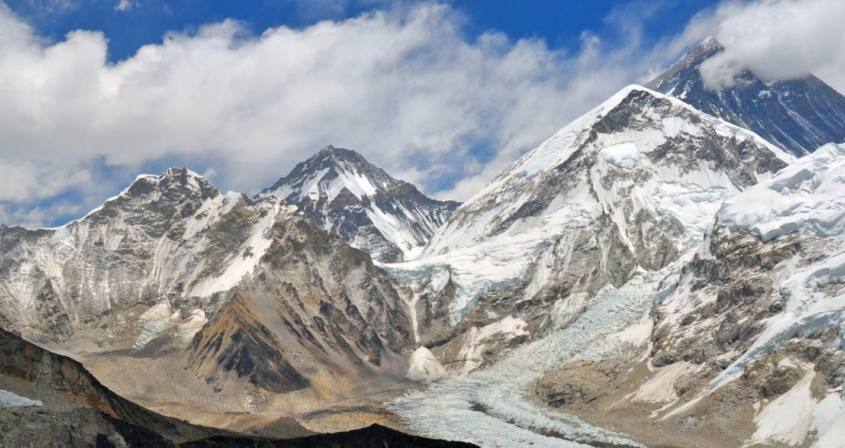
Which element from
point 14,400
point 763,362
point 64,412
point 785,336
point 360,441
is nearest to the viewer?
point 64,412

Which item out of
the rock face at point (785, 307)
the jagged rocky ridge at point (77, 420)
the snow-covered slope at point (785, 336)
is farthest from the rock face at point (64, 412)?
the rock face at point (785, 307)

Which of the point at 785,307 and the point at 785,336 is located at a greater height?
the point at 785,307

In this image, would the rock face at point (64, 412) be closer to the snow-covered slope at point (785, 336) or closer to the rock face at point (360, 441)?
the rock face at point (360, 441)

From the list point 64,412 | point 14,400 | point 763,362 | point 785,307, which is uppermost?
point 14,400

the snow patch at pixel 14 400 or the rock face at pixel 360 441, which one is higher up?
the snow patch at pixel 14 400

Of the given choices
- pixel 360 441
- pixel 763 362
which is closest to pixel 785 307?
pixel 763 362

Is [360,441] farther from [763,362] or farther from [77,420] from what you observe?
[763,362]

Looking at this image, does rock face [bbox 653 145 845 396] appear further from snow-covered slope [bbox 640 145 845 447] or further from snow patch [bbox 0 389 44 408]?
snow patch [bbox 0 389 44 408]

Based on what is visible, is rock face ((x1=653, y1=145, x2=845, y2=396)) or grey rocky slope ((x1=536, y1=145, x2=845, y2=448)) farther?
rock face ((x1=653, y1=145, x2=845, y2=396))

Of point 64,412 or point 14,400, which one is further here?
point 14,400

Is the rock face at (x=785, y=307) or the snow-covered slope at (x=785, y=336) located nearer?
the snow-covered slope at (x=785, y=336)

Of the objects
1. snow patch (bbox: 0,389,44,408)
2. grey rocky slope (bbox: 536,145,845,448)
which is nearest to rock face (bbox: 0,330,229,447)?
snow patch (bbox: 0,389,44,408)

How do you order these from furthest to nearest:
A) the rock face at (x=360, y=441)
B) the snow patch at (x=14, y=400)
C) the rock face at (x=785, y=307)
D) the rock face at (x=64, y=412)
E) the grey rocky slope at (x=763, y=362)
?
the rock face at (x=785, y=307) < the grey rocky slope at (x=763, y=362) < the rock face at (x=360, y=441) < the snow patch at (x=14, y=400) < the rock face at (x=64, y=412)
